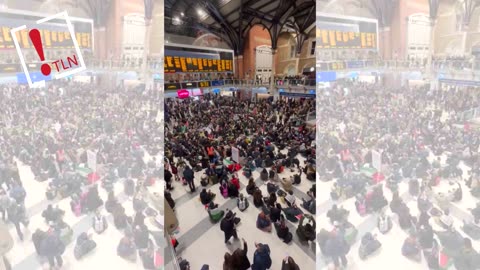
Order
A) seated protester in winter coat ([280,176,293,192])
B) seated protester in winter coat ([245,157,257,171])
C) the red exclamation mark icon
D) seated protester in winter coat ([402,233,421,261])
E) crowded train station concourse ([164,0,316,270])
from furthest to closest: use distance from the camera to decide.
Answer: seated protester in winter coat ([245,157,257,171]) < seated protester in winter coat ([280,176,293,192]) < crowded train station concourse ([164,0,316,270]) < seated protester in winter coat ([402,233,421,261]) < the red exclamation mark icon

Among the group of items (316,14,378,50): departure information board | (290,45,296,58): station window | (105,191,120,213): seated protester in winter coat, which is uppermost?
(290,45,296,58): station window

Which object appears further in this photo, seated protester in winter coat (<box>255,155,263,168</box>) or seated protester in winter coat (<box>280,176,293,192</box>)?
seated protester in winter coat (<box>255,155,263,168</box>)

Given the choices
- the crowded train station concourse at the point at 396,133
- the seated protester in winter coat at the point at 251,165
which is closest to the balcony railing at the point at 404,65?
the crowded train station concourse at the point at 396,133

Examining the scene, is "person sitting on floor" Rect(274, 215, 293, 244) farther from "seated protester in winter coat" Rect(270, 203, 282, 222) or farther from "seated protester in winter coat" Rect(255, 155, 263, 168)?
"seated protester in winter coat" Rect(255, 155, 263, 168)

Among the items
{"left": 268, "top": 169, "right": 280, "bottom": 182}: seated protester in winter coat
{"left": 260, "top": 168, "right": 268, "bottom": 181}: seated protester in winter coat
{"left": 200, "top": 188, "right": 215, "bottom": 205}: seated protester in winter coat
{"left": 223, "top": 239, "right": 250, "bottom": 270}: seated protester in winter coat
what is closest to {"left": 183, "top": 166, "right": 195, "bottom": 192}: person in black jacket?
{"left": 200, "top": 188, "right": 215, "bottom": 205}: seated protester in winter coat

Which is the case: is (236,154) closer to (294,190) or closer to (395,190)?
(294,190)

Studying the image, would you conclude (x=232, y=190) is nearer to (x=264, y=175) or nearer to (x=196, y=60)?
(x=264, y=175)

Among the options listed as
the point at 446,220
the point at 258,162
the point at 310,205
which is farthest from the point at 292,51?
the point at 446,220
